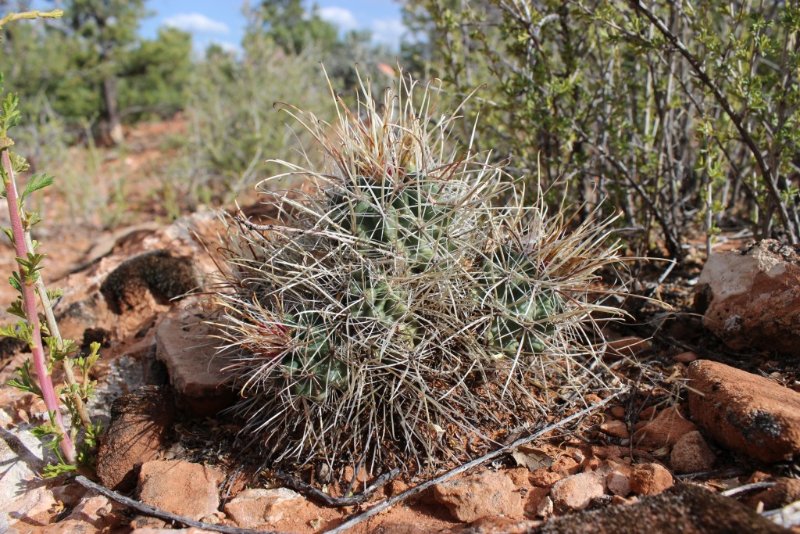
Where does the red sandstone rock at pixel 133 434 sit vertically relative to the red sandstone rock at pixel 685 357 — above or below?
below

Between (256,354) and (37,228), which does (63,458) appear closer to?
(256,354)

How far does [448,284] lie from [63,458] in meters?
1.72

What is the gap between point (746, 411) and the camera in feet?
6.91

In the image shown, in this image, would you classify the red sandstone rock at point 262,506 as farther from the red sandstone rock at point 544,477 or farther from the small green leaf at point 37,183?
the small green leaf at point 37,183

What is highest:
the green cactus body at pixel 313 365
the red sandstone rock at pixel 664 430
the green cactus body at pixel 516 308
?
the green cactus body at pixel 516 308

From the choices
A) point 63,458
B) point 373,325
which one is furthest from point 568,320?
point 63,458

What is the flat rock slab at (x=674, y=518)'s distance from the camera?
63.3 inches

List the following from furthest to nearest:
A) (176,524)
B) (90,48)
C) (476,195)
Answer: (90,48) → (476,195) → (176,524)

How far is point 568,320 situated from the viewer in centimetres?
243

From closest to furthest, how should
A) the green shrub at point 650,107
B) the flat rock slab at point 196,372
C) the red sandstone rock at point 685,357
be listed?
the flat rock slab at point 196,372 → the red sandstone rock at point 685,357 → the green shrub at point 650,107

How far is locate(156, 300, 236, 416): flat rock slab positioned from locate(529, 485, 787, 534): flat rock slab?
4.89ft

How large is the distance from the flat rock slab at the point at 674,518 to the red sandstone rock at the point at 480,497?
326 millimetres

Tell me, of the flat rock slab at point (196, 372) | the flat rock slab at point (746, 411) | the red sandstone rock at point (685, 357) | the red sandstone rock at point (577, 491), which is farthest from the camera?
the red sandstone rock at point (685, 357)

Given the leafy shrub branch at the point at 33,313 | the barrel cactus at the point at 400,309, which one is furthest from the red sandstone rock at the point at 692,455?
the leafy shrub branch at the point at 33,313
